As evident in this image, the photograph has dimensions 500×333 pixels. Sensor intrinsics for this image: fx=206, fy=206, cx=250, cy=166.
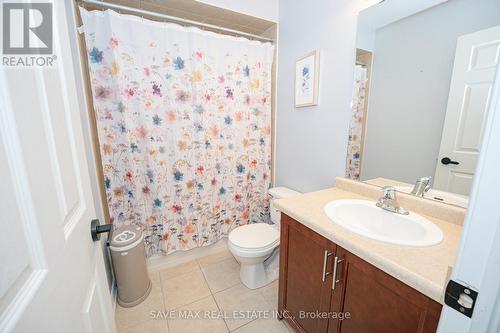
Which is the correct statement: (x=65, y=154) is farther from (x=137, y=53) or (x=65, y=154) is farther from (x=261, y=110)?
(x=261, y=110)

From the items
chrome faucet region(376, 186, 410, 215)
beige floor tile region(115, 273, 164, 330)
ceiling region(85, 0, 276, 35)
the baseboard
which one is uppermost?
ceiling region(85, 0, 276, 35)

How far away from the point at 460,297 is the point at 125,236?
5.40 feet

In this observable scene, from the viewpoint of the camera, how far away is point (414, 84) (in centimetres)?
105

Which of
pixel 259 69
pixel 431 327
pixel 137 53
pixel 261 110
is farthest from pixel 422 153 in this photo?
pixel 137 53

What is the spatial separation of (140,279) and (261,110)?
169cm

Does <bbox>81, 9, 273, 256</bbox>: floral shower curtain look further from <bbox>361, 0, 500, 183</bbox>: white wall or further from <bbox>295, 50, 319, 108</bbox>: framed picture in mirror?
<bbox>361, 0, 500, 183</bbox>: white wall

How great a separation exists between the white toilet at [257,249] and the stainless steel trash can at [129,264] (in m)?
0.65

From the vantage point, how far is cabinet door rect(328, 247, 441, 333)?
63 centimetres

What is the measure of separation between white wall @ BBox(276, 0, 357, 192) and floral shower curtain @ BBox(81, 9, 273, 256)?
0.19 meters

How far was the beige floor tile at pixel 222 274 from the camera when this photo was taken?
167cm

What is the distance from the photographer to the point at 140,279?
1.49 meters

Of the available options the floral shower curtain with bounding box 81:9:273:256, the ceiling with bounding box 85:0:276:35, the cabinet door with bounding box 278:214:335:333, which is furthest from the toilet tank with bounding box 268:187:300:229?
the ceiling with bounding box 85:0:276:35

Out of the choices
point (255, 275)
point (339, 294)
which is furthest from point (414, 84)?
point (255, 275)

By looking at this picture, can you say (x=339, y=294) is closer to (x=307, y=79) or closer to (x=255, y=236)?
(x=255, y=236)
